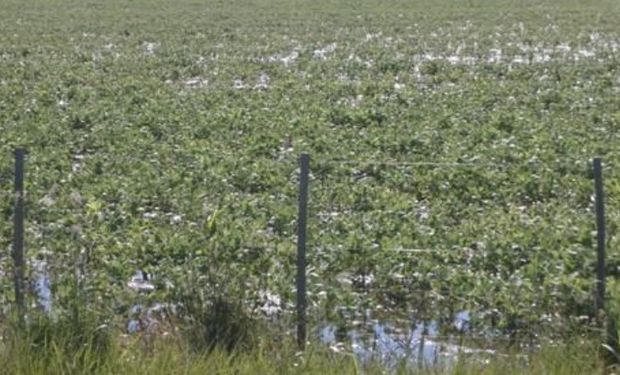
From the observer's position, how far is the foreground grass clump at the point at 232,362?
7055mm

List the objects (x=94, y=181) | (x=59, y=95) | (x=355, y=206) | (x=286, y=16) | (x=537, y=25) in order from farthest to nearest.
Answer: (x=286, y=16) < (x=537, y=25) < (x=59, y=95) < (x=94, y=181) < (x=355, y=206)

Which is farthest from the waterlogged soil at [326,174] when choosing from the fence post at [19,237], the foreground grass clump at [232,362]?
the foreground grass clump at [232,362]

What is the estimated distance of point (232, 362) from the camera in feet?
23.9

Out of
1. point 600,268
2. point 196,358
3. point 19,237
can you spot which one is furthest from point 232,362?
point 600,268

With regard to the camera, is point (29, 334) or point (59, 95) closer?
point (29, 334)

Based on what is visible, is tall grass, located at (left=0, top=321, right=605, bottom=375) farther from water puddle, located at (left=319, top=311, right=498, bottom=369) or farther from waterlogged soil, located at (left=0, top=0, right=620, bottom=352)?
waterlogged soil, located at (left=0, top=0, right=620, bottom=352)

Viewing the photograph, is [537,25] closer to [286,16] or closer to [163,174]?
[286,16]

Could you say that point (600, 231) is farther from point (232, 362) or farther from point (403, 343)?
point (232, 362)

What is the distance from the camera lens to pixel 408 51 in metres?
29.3

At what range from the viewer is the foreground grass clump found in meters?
7.05

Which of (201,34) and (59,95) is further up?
(201,34)

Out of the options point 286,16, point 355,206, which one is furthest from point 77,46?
point 355,206

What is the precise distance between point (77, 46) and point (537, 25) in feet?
52.2

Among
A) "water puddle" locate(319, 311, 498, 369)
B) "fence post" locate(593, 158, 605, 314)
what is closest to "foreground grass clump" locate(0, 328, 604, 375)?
"water puddle" locate(319, 311, 498, 369)
